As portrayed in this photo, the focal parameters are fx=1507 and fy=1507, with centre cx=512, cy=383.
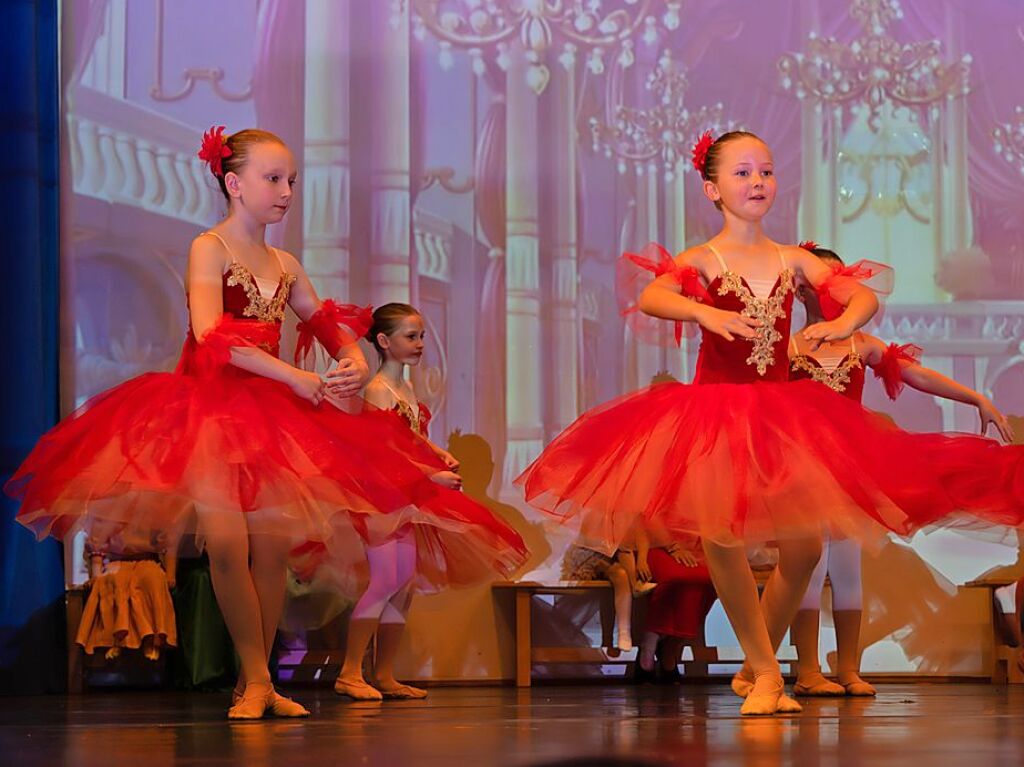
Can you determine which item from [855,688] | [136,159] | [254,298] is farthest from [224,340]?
[136,159]

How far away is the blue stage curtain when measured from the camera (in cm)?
520

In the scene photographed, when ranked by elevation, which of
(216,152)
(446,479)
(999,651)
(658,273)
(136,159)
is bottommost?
(999,651)

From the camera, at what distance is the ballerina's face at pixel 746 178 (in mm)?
3604

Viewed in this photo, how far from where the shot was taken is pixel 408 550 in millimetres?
4406

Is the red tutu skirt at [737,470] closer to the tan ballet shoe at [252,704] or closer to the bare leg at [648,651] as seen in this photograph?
the tan ballet shoe at [252,704]

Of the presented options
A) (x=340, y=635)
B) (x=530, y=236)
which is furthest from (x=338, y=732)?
(x=530, y=236)

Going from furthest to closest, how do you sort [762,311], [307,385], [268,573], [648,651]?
[648,651] < [762,311] < [268,573] < [307,385]

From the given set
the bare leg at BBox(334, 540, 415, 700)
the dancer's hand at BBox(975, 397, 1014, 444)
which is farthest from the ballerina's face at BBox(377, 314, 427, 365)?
the dancer's hand at BBox(975, 397, 1014, 444)

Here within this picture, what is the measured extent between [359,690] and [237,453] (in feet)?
4.32

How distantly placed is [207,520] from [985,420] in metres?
2.36

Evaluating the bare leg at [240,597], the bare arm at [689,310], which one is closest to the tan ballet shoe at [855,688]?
the bare arm at [689,310]

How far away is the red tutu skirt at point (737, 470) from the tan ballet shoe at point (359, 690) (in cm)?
99

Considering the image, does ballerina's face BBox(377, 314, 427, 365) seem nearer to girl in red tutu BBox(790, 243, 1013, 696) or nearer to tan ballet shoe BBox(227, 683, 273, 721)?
girl in red tutu BBox(790, 243, 1013, 696)

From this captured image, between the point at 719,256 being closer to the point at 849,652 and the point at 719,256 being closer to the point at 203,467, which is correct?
the point at 203,467
